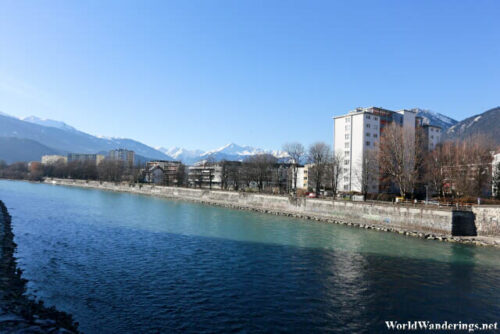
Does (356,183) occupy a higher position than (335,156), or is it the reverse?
(335,156)

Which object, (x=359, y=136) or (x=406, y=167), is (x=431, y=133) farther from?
(x=406, y=167)

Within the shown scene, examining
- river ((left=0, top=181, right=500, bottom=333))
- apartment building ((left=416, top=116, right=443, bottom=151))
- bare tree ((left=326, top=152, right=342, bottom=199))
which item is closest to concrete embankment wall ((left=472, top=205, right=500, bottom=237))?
river ((left=0, top=181, right=500, bottom=333))

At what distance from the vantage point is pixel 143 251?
22.6m

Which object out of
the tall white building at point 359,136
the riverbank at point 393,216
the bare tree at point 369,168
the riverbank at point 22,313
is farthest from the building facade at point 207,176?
the riverbank at point 22,313

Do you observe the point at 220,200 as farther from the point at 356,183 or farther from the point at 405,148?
the point at 405,148

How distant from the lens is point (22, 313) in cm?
1088

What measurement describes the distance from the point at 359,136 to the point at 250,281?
59.1m

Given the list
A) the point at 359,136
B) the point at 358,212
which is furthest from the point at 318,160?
the point at 358,212

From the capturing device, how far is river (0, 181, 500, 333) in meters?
12.2

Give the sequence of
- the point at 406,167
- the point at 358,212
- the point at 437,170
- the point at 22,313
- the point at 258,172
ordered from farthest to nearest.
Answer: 1. the point at 258,172
2. the point at 406,167
3. the point at 437,170
4. the point at 358,212
5. the point at 22,313

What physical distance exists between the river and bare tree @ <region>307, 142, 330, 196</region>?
1377 inches

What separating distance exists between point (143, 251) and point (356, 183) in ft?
180

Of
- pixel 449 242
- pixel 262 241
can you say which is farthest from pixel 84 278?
pixel 449 242

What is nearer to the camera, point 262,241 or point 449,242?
point 262,241
